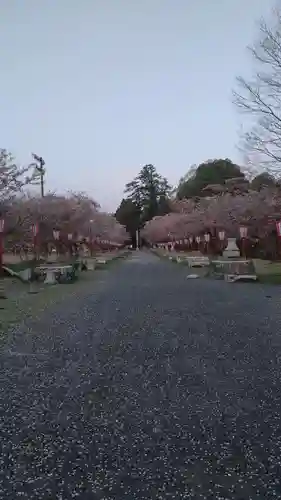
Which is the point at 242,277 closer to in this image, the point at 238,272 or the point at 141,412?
the point at 238,272

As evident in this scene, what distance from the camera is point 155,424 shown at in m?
4.01

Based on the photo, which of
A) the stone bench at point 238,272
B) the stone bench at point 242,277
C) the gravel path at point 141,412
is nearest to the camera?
the gravel path at point 141,412

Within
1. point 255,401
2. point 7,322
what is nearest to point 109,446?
point 255,401

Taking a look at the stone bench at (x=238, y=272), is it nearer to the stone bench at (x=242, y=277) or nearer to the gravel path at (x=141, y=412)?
the stone bench at (x=242, y=277)

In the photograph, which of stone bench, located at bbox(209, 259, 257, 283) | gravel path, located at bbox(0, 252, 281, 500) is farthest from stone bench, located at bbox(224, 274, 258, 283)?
gravel path, located at bbox(0, 252, 281, 500)

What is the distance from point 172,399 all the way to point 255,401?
697mm

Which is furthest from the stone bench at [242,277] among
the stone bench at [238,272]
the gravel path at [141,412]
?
→ the gravel path at [141,412]

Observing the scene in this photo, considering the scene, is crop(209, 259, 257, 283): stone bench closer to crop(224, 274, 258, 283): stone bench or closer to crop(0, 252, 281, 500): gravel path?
crop(224, 274, 258, 283): stone bench

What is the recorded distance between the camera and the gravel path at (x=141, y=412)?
2.97 m

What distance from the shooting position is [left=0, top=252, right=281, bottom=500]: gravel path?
2.97 meters

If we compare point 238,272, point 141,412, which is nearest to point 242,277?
point 238,272

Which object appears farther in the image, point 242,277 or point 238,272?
point 238,272

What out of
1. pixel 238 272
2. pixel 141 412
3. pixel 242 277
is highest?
pixel 238 272

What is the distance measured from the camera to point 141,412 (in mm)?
4312
